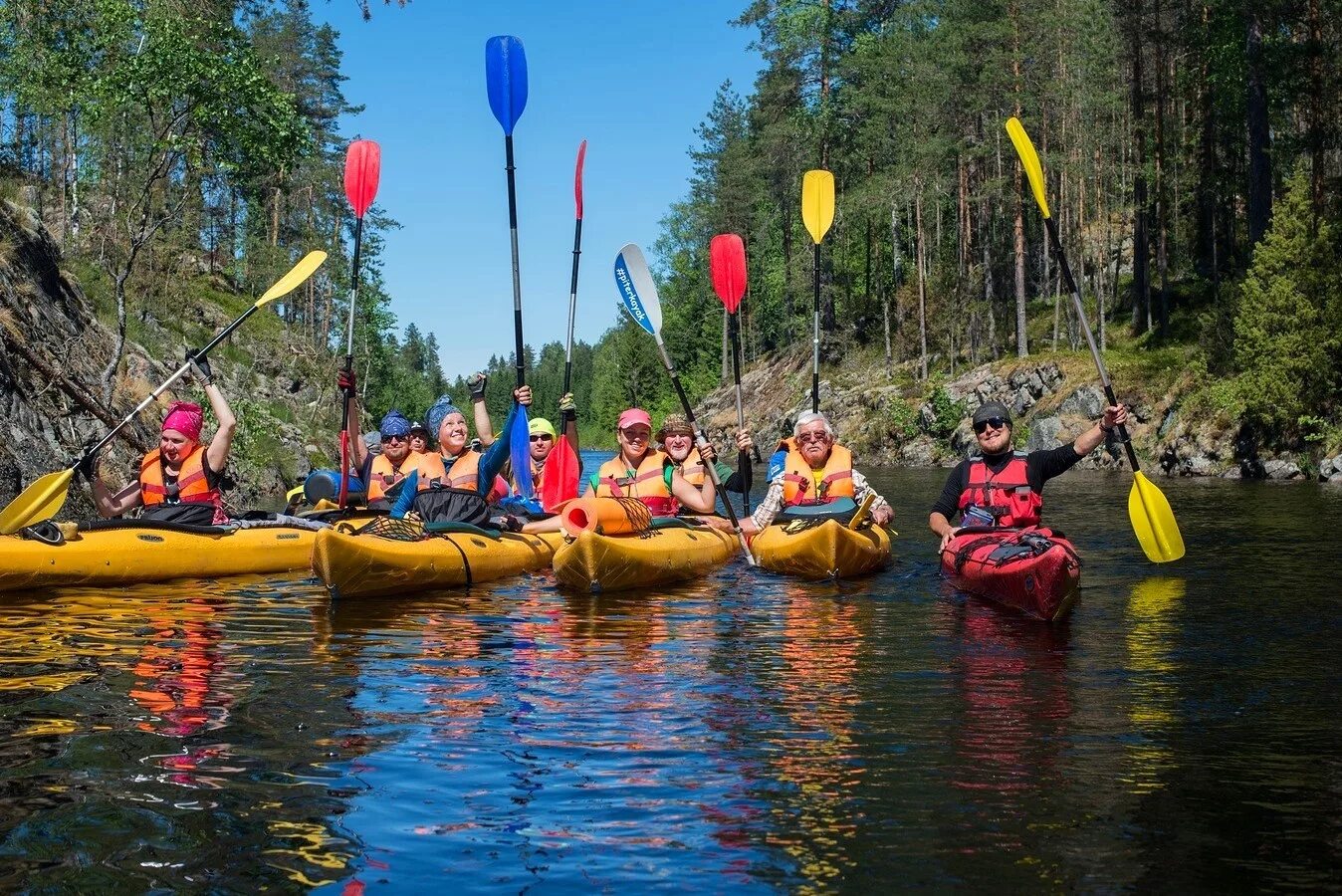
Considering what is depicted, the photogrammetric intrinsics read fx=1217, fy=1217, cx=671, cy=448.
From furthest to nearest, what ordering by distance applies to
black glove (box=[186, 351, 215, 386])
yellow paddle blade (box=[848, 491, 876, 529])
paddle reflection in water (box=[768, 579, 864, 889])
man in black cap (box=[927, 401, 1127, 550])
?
yellow paddle blade (box=[848, 491, 876, 529]), black glove (box=[186, 351, 215, 386]), man in black cap (box=[927, 401, 1127, 550]), paddle reflection in water (box=[768, 579, 864, 889])

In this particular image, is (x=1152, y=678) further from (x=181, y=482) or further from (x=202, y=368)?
(x=181, y=482)

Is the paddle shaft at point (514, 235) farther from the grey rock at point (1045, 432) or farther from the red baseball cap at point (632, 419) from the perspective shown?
the grey rock at point (1045, 432)

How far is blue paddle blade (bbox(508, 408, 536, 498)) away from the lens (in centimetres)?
1090

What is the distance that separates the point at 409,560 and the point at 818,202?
799 centimetres

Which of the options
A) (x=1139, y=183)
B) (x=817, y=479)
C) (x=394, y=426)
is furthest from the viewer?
(x=1139, y=183)

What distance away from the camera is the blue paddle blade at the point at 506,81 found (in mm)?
12320

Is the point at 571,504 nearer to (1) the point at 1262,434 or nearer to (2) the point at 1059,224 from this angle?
(1) the point at 1262,434

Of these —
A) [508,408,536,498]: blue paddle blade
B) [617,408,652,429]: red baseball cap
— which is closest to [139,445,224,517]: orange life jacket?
[508,408,536,498]: blue paddle blade

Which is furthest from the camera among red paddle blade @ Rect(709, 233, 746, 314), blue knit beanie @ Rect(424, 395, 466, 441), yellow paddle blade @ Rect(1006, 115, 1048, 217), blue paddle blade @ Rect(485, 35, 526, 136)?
red paddle blade @ Rect(709, 233, 746, 314)

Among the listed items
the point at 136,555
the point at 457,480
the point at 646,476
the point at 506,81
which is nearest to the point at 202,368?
the point at 136,555

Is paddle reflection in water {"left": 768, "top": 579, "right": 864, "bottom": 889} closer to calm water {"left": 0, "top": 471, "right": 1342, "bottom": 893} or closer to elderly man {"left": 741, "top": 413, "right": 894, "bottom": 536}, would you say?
calm water {"left": 0, "top": 471, "right": 1342, "bottom": 893}

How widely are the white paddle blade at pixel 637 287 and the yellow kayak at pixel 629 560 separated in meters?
3.01

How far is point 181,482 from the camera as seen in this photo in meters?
9.84

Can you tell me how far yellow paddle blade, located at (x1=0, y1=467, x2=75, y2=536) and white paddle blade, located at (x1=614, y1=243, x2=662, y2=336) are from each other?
5490mm
